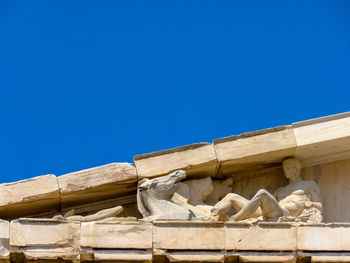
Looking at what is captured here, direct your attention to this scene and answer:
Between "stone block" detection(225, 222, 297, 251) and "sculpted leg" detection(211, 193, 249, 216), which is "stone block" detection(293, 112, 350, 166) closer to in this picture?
"sculpted leg" detection(211, 193, 249, 216)

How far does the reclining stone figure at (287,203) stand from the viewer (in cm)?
1672

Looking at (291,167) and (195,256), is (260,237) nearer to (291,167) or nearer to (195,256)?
(195,256)

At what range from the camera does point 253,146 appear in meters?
17.1

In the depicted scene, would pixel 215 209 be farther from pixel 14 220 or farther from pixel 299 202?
pixel 14 220

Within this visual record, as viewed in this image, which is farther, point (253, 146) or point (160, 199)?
point (253, 146)

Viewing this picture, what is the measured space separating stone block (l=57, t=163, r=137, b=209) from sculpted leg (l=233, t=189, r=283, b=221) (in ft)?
4.40

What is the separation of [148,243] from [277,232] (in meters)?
1.49

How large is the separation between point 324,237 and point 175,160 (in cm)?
201

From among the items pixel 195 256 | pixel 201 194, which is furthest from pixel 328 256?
pixel 201 194

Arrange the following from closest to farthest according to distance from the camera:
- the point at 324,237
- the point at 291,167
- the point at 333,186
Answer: the point at 324,237 < the point at 291,167 < the point at 333,186

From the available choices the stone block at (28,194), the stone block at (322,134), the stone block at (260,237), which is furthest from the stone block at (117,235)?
the stone block at (322,134)

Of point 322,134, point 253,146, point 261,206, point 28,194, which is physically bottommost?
point 261,206

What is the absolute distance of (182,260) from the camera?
1625 centimetres

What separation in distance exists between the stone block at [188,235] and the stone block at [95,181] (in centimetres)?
80
